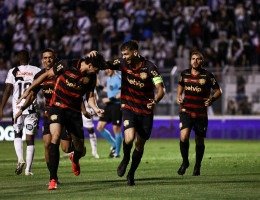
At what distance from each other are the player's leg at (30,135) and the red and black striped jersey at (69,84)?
10.2ft

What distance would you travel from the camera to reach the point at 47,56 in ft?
56.5

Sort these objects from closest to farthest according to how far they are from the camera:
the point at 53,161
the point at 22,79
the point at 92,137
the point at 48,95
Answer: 1. the point at 53,161
2. the point at 48,95
3. the point at 22,79
4. the point at 92,137

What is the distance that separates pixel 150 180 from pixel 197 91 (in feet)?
7.55

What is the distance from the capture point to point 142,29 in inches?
1468

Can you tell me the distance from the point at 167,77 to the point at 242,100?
9.15ft

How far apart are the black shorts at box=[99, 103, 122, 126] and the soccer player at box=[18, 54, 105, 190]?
9.60 meters

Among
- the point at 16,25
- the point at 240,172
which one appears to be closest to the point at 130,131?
the point at 240,172

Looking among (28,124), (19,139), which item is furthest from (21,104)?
(19,139)

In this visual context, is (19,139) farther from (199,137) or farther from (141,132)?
(141,132)

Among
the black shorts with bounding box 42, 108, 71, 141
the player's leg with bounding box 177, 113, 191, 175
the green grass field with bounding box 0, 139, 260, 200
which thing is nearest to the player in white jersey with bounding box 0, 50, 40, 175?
the green grass field with bounding box 0, 139, 260, 200

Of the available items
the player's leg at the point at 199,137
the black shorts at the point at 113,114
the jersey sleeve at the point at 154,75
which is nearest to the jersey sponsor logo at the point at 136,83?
the jersey sleeve at the point at 154,75

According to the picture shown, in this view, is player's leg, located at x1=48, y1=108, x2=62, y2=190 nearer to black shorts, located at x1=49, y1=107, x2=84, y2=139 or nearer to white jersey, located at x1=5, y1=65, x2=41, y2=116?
black shorts, located at x1=49, y1=107, x2=84, y2=139

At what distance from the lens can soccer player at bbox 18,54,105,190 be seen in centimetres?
1528

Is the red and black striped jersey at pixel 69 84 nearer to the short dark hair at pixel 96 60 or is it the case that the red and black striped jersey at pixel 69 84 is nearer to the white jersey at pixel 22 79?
the short dark hair at pixel 96 60
